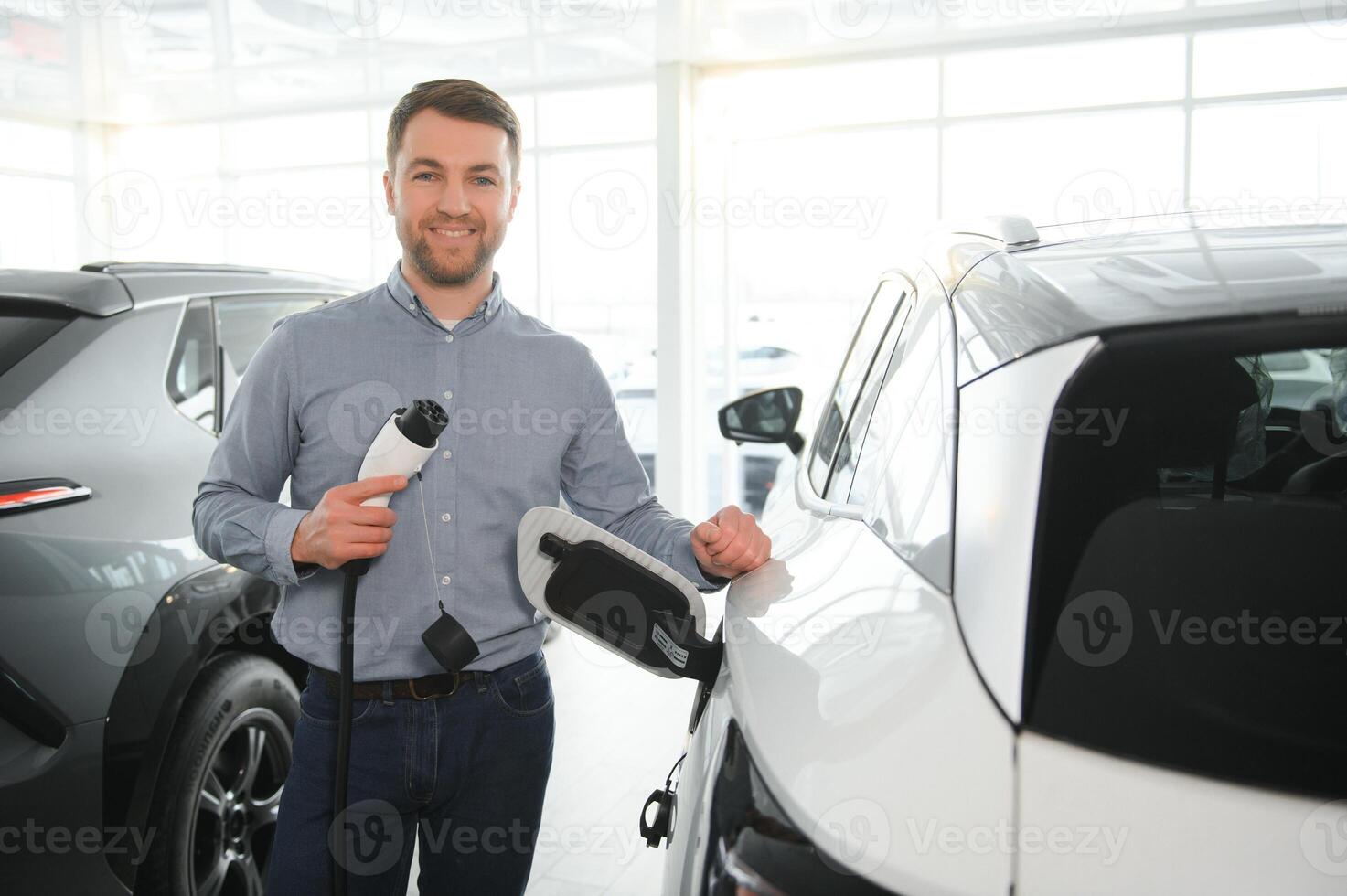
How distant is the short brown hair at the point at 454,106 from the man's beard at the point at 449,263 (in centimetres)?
18

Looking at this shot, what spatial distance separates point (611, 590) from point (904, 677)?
0.52 m

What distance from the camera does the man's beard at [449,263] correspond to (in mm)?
1755

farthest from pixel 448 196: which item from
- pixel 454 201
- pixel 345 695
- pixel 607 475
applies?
pixel 345 695

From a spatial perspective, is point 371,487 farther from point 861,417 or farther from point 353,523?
point 861,417

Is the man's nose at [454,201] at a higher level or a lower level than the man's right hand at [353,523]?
higher

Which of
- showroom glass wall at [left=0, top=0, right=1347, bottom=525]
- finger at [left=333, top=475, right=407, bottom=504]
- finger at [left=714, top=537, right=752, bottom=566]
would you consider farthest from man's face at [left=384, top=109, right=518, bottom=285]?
showroom glass wall at [left=0, top=0, right=1347, bottom=525]

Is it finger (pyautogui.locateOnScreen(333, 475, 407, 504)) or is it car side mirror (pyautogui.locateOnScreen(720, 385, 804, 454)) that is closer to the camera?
finger (pyautogui.locateOnScreen(333, 475, 407, 504))

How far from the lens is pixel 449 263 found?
1755 millimetres

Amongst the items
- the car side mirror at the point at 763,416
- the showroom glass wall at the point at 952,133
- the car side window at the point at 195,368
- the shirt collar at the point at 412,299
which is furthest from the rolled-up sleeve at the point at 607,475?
the showroom glass wall at the point at 952,133

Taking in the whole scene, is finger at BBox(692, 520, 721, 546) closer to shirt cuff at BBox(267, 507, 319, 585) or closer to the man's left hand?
the man's left hand

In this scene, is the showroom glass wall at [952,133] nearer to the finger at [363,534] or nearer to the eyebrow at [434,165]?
the eyebrow at [434,165]

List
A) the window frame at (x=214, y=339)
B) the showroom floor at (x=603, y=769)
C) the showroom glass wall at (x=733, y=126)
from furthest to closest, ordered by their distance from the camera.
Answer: the showroom glass wall at (x=733, y=126)
the showroom floor at (x=603, y=769)
the window frame at (x=214, y=339)

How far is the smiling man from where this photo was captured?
5.54 feet

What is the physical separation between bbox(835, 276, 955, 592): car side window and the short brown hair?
78 cm
